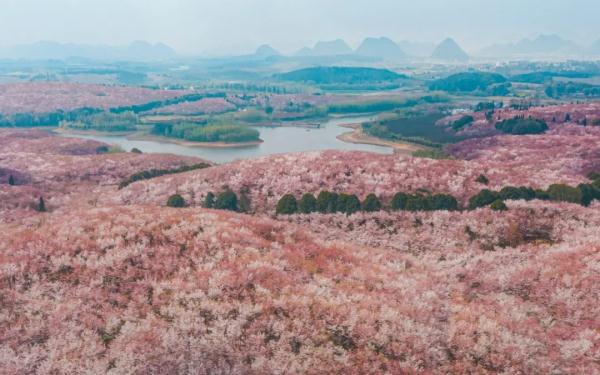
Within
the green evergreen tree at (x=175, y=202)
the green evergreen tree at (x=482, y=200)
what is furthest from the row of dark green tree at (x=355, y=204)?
the green evergreen tree at (x=175, y=202)

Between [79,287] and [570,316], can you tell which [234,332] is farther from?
[570,316]

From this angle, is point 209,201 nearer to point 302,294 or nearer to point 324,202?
point 324,202

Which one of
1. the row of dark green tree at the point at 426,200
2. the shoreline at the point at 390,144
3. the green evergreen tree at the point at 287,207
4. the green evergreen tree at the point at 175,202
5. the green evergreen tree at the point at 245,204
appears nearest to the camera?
the row of dark green tree at the point at 426,200

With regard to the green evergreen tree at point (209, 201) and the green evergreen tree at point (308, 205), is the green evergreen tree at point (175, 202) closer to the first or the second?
the green evergreen tree at point (209, 201)

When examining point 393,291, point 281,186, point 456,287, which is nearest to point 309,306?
point 393,291

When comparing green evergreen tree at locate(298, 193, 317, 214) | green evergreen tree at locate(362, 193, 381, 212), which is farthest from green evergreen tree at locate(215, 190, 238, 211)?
green evergreen tree at locate(362, 193, 381, 212)

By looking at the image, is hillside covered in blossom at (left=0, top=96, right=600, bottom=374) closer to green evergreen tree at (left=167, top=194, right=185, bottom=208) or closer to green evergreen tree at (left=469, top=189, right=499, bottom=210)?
green evergreen tree at (left=469, top=189, right=499, bottom=210)

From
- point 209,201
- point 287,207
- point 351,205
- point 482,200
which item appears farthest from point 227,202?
point 482,200

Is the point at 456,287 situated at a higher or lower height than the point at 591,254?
lower
